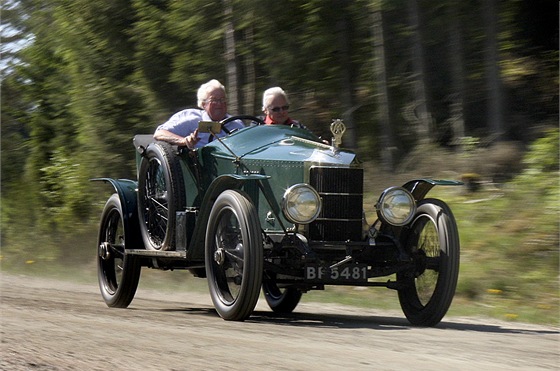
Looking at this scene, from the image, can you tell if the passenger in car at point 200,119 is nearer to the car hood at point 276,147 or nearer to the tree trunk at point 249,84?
the car hood at point 276,147

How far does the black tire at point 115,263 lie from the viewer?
888cm

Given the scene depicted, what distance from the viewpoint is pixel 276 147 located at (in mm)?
7672

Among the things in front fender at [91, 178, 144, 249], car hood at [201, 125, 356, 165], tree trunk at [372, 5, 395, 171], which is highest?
tree trunk at [372, 5, 395, 171]

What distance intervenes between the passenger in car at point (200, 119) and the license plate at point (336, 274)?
187 centimetres

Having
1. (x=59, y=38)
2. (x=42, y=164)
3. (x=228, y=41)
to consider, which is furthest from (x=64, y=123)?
(x=228, y=41)

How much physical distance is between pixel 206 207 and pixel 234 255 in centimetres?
64

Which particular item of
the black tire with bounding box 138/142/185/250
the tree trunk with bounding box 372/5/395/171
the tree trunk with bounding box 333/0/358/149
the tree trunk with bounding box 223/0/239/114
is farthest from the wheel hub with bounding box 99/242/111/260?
the tree trunk with bounding box 223/0/239/114

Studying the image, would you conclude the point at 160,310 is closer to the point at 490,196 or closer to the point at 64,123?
the point at 490,196

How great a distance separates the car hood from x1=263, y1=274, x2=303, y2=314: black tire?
153 centimetres

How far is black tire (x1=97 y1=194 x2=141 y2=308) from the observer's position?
29.1 feet

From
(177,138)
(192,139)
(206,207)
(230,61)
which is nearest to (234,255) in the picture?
(206,207)

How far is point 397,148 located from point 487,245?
342 centimetres

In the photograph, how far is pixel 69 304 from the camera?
8477 millimetres

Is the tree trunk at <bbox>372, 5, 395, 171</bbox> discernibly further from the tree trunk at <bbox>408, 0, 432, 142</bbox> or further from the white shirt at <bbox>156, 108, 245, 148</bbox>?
the white shirt at <bbox>156, 108, 245, 148</bbox>
